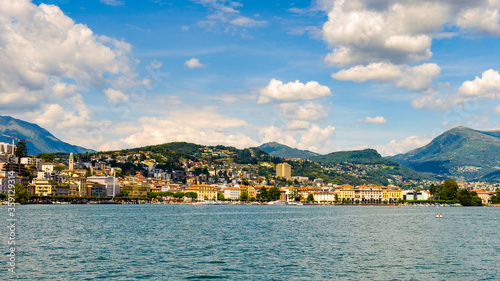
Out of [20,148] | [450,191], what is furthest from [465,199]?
[20,148]

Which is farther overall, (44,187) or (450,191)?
(450,191)

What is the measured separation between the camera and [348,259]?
3456 cm

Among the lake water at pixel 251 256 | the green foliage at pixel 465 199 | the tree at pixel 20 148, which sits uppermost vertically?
the tree at pixel 20 148

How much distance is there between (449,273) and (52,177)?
17724cm

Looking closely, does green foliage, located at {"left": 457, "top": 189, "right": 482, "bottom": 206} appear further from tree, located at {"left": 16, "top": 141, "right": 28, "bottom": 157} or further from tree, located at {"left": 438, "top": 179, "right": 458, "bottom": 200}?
tree, located at {"left": 16, "top": 141, "right": 28, "bottom": 157}

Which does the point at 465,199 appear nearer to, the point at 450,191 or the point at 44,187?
the point at 450,191

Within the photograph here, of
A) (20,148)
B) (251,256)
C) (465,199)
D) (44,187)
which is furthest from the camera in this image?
(20,148)

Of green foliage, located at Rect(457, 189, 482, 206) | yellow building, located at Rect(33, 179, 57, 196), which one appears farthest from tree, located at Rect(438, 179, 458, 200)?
yellow building, located at Rect(33, 179, 57, 196)

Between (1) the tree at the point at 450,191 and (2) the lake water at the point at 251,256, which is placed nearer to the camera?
(2) the lake water at the point at 251,256

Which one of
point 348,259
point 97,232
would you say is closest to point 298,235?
point 348,259

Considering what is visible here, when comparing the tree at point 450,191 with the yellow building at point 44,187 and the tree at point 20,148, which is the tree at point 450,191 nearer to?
the yellow building at point 44,187

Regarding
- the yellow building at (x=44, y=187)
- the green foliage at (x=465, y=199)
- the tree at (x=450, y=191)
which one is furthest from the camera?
the tree at (x=450, y=191)

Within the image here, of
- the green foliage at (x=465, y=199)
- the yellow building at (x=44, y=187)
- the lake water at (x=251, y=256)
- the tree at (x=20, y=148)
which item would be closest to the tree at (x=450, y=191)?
the green foliage at (x=465, y=199)

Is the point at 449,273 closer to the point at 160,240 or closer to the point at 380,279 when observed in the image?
the point at 380,279
